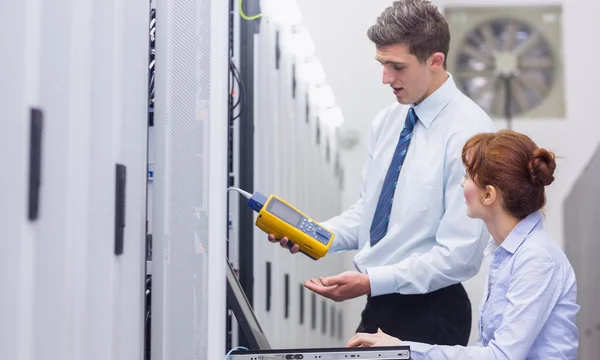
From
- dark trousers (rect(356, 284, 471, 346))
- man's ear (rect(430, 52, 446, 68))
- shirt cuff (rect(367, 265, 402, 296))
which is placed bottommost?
dark trousers (rect(356, 284, 471, 346))

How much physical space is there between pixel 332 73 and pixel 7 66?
19.5 ft

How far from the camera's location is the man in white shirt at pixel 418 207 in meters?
2.64

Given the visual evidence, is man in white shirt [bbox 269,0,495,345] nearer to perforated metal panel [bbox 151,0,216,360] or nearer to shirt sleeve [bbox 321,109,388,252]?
shirt sleeve [bbox 321,109,388,252]

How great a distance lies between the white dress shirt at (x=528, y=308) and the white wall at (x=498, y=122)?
4801 mm

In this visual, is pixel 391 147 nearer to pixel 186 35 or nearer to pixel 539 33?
pixel 186 35

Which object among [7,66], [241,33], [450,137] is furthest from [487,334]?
[241,33]

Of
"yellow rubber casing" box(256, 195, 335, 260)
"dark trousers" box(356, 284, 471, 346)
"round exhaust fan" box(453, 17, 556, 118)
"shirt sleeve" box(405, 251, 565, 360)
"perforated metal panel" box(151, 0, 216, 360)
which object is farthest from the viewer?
"round exhaust fan" box(453, 17, 556, 118)

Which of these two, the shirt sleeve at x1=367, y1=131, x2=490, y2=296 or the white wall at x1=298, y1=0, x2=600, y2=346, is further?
the white wall at x1=298, y1=0, x2=600, y2=346

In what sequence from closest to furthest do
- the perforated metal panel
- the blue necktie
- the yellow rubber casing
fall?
the perforated metal panel → the yellow rubber casing → the blue necktie

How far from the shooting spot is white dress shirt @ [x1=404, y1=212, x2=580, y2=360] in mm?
1981

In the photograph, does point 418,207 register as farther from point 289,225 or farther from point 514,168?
point 514,168

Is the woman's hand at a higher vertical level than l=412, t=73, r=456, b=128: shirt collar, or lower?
lower

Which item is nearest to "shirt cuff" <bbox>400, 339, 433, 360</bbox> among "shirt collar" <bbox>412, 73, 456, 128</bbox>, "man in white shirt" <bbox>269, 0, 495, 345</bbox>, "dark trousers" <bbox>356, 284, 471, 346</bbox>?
"man in white shirt" <bbox>269, 0, 495, 345</bbox>

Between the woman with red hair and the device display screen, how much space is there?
19.2 inches
